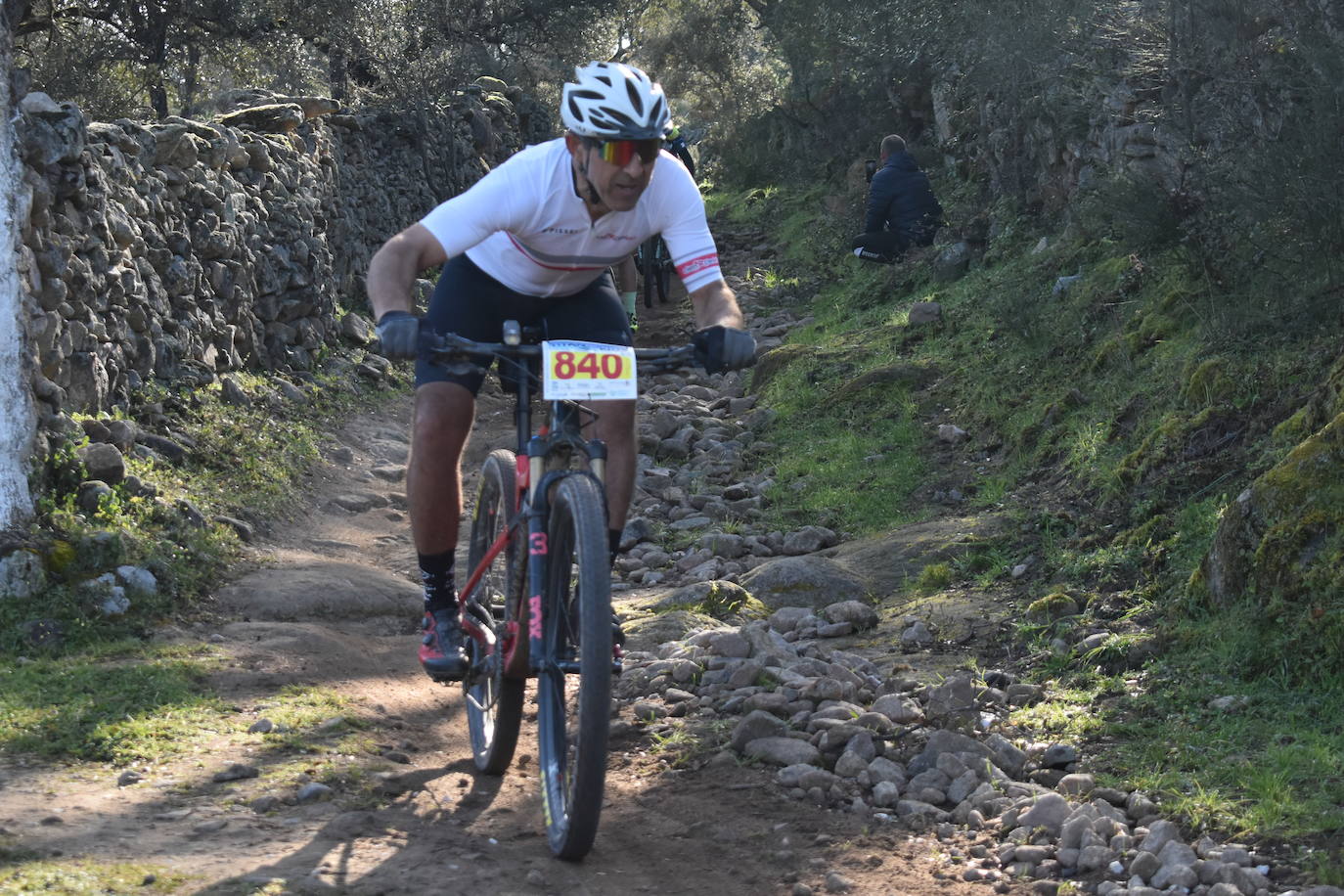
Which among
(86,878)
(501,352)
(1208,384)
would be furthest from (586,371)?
(1208,384)

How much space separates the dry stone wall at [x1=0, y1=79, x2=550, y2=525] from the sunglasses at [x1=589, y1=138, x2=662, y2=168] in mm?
3574

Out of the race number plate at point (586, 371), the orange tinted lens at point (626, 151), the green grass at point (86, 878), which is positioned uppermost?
the orange tinted lens at point (626, 151)

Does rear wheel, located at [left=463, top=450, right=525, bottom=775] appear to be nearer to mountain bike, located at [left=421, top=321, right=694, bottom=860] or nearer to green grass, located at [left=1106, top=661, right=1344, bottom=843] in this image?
mountain bike, located at [left=421, top=321, right=694, bottom=860]

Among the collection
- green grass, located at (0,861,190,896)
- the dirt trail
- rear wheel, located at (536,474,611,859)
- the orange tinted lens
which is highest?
the orange tinted lens

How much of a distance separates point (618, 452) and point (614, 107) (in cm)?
101

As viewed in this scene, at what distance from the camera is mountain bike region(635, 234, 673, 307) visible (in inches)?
608

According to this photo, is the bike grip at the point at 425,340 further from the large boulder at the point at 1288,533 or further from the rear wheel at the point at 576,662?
the large boulder at the point at 1288,533

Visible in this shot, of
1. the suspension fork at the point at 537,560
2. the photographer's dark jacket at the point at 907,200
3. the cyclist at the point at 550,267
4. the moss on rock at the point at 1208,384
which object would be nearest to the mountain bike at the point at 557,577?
the suspension fork at the point at 537,560

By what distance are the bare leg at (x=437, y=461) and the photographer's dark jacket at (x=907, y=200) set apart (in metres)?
10.4

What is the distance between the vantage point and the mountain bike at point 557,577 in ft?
10.6

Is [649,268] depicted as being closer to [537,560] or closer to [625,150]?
[625,150]

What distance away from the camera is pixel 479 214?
3.71m

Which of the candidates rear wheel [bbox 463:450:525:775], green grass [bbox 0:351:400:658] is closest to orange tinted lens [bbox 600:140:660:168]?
rear wheel [bbox 463:450:525:775]

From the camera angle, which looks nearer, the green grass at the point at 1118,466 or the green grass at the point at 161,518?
the green grass at the point at 1118,466
